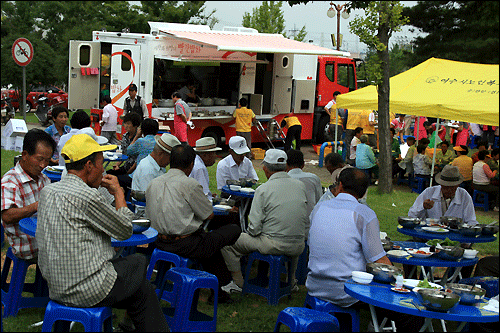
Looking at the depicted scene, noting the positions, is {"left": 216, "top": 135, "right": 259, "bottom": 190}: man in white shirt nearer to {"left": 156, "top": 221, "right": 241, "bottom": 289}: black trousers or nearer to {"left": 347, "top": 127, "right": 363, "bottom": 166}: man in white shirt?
{"left": 156, "top": 221, "right": 241, "bottom": 289}: black trousers

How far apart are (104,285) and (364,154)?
28.5ft

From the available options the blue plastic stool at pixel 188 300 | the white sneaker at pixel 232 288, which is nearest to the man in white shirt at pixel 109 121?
the white sneaker at pixel 232 288

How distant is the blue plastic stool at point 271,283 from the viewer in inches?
206

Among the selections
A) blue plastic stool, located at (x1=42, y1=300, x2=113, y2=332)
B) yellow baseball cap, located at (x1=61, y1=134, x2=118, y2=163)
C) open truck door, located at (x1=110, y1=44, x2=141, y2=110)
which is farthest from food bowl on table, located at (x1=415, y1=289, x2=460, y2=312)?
open truck door, located at (x1=110, y1=44, x2=141, y2=110)

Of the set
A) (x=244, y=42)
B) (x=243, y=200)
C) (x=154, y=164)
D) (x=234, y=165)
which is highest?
(x=244, y=42)

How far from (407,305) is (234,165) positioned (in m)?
4.14

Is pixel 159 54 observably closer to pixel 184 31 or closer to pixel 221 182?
pixel 184 31

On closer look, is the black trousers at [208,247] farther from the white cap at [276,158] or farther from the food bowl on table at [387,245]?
the food bowl on table at [387,245]

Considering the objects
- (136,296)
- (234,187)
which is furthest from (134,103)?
(136,296)

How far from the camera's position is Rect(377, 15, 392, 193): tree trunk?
420 inches

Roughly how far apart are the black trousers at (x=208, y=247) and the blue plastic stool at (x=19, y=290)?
103 centimetres

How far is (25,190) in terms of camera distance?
168 inches

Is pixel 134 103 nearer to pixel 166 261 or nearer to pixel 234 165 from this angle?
pixel 234 165

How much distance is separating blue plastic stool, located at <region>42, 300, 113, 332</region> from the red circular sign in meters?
8.01
